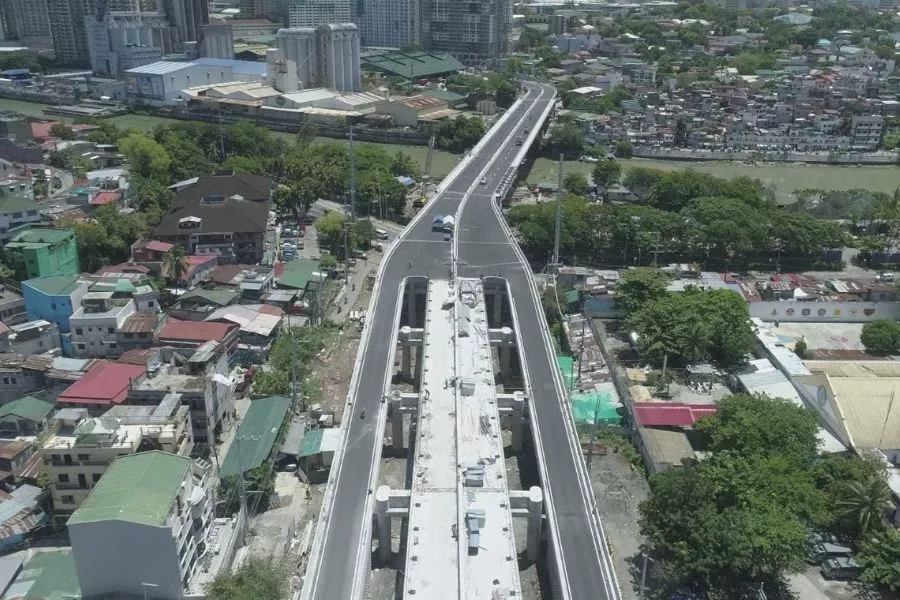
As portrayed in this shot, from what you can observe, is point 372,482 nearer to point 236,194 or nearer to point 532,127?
point 236,194

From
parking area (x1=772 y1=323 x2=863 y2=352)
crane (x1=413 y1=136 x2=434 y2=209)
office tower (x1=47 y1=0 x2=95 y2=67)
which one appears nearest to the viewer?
parking area (x1=772 y1=323 x2=863 y2=352)

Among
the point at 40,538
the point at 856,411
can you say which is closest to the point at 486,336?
the point at 856,411

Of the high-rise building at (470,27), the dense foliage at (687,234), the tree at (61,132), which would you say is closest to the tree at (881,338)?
the dense foliage at (687,234)

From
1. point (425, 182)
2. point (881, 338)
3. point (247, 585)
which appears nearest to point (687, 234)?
point (881, 338)

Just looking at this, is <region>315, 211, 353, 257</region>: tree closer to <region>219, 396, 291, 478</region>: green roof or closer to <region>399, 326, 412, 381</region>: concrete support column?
<region>399, 326, 412, 381</region>: concrete support column

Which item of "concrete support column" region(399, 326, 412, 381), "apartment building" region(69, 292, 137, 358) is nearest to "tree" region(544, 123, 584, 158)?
"concrete support column" region(399, 326, 412, 381)

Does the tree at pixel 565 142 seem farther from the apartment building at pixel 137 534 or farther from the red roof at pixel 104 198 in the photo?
the apartment building at pixel 137 534
